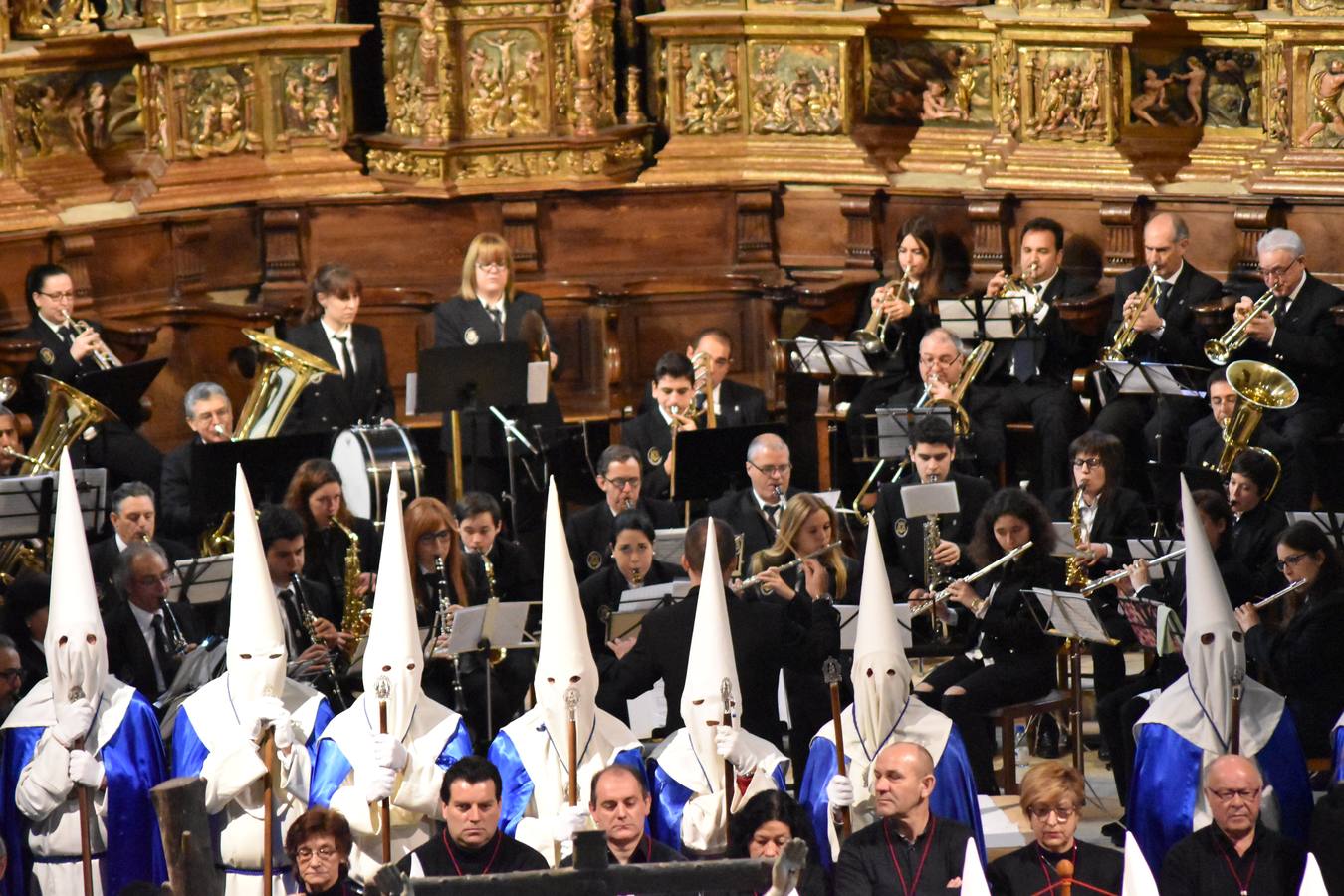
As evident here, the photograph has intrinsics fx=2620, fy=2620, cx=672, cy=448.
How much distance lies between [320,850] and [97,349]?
4815mm

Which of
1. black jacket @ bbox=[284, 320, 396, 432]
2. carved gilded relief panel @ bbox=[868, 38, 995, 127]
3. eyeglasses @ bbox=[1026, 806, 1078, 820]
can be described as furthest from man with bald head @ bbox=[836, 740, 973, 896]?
carved gilded relief panel @ bbox=[868, 38, 995, 127]

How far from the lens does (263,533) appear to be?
8742 millimetres

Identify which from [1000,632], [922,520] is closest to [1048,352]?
[922,520]

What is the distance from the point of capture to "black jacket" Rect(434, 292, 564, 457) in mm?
11180

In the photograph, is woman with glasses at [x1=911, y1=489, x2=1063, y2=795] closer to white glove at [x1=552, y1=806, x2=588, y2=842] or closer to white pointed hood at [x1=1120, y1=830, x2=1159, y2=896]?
white glove at [x1=552, y1=806, x2=588, y2=842]

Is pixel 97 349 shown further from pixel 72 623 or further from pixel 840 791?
pixel 840 791

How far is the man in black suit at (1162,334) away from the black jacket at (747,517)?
186cm

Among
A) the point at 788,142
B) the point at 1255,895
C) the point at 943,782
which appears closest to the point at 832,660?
the point at 943,782

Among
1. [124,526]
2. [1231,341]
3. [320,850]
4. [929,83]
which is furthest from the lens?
[929,83]

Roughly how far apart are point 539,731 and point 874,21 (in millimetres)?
6362

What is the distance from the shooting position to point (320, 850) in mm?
6859

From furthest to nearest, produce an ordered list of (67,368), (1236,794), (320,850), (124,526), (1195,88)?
(1195,88) → (67,368) → (124,526) → (1236,794) → (320,850)

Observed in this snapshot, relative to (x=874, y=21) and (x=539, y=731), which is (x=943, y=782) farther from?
(x=874, y=21)

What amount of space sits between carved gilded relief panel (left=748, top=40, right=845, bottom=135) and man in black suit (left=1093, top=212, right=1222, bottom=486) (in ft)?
7.04
